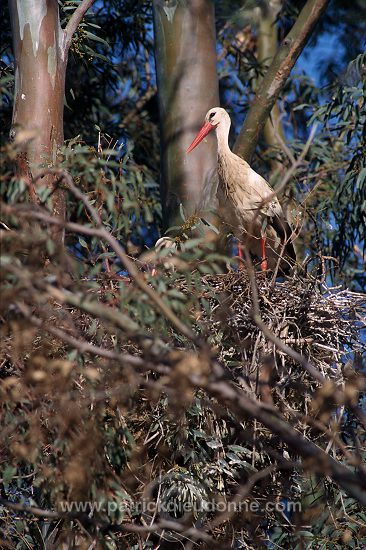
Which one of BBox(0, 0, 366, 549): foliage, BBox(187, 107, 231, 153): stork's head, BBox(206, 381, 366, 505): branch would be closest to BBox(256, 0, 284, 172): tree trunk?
BBox(0, 0, 366, 549): foliage

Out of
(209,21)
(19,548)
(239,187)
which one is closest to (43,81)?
(239,187)

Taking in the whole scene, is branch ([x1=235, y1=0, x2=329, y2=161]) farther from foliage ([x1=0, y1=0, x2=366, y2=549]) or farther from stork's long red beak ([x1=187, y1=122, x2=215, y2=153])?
foliage ([x1=0, y1=0, x2=366, y2=549])

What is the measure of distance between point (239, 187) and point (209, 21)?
1.51m

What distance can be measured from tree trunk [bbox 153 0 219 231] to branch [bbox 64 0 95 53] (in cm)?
140

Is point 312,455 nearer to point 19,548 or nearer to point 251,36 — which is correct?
point 19,548

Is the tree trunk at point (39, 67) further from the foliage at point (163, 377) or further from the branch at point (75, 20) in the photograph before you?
the foliage at point (163, 377)

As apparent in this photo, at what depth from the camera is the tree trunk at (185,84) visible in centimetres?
713

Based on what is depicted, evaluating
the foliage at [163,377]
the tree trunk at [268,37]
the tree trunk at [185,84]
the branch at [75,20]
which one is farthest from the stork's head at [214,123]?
the tree trunk at [268,37]

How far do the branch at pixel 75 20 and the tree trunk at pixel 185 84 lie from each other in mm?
1404

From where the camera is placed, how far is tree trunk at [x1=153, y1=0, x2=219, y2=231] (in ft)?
23.4

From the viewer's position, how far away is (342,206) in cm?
831

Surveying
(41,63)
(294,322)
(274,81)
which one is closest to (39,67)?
(41,63)

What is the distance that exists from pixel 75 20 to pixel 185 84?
1.50 m

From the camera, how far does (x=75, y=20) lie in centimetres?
597
